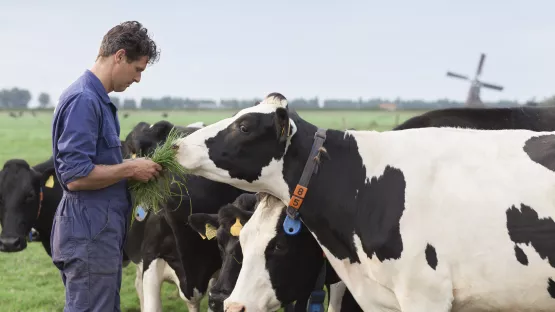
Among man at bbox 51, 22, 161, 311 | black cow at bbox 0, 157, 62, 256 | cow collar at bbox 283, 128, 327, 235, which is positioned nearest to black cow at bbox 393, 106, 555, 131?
cow collar at bbox 283, 128, 327, 235

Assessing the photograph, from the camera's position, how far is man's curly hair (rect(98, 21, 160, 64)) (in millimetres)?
4180

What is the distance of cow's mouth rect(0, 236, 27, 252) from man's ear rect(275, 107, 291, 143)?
5.06 metres

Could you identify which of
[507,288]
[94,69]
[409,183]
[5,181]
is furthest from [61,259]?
[5,181]

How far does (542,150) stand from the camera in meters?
4.39

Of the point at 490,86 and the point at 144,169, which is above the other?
the point at 144,169

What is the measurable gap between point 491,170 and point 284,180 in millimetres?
1307

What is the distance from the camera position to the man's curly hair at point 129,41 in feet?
13.7

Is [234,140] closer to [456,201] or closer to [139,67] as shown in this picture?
[139,67]

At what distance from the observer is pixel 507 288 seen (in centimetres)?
417

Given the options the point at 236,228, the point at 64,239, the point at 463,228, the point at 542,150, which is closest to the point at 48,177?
the point at 236,228

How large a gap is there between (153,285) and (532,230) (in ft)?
14.7

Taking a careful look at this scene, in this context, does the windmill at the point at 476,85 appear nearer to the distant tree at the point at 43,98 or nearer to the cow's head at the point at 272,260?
the cow's head at the point at 272,260

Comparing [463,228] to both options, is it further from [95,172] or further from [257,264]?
[95,172]

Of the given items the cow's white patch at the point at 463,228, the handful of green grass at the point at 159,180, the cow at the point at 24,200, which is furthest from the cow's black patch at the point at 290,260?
the cow at the point at 24,200
